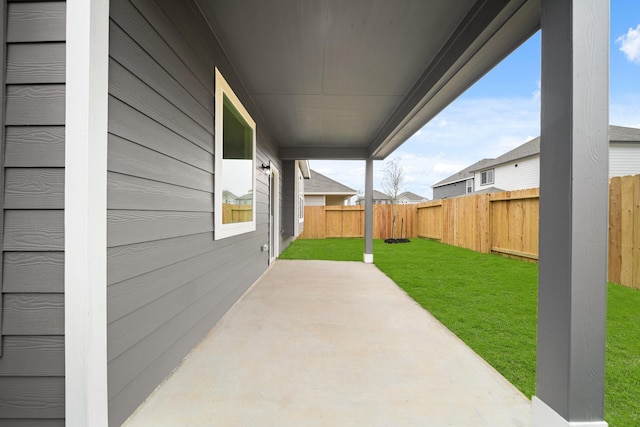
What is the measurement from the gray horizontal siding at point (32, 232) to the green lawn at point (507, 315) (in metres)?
2.46

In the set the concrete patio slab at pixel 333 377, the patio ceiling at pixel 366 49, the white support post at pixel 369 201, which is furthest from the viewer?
the white support post at pixel 369 201

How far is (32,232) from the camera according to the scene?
1163 millimetres

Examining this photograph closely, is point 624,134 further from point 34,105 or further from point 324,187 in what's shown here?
point 34,105

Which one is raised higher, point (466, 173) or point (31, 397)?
point (466, 173)

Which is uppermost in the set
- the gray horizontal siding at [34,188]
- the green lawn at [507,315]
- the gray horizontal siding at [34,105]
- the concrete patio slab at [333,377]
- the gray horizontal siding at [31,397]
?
the gray horizontal siding at [34,105]

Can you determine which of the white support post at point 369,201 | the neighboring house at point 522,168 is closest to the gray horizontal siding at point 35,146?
the white support post at point 369,201

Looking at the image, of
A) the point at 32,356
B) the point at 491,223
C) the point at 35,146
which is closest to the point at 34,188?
the point at 35,146

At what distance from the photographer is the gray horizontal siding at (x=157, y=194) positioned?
1.33 meters

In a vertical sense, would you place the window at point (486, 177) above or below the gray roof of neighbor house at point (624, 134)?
below

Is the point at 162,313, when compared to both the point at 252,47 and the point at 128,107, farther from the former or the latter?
the point at 252,47

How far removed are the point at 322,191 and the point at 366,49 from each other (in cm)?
1439

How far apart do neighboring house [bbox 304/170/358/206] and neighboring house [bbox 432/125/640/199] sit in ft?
26.6

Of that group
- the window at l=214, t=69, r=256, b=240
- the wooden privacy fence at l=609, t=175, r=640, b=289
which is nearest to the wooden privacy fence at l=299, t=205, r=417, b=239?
the wooden privacy fence at l=609, t=175, r=640, b=289

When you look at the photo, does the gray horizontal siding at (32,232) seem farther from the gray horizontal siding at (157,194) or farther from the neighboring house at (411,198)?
the neighboring house at (411,198)
